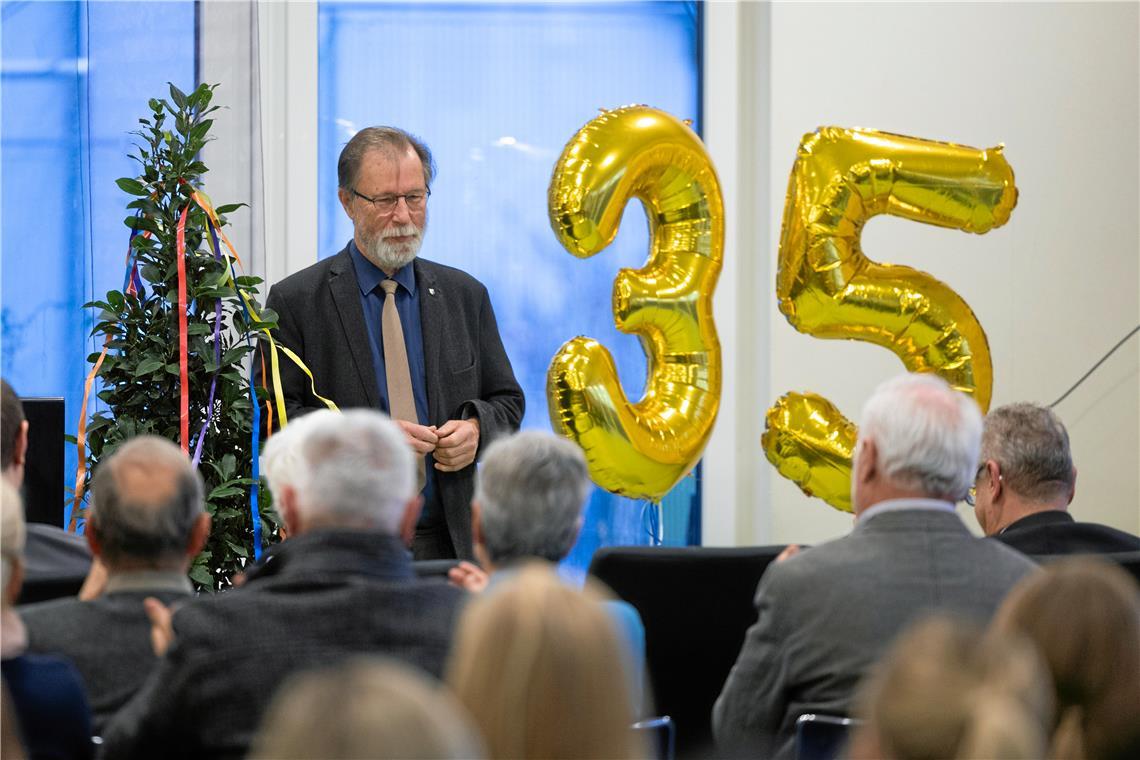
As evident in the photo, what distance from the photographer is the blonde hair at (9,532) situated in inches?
72.1

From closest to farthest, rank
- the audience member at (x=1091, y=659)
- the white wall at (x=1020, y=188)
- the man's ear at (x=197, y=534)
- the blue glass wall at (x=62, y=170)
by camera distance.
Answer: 1. the audience member at (x=1091, y=659)
2. the man's ear at (x=197, y=534)
3. the blue glass wall at (x=62, y=170)
4. the white wall at (x=1020, y=188)

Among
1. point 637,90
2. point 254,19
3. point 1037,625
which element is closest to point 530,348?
point 637,90

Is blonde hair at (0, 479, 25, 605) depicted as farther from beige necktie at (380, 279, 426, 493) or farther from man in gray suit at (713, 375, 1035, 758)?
beige necktie at (380, 279, 426, 493)

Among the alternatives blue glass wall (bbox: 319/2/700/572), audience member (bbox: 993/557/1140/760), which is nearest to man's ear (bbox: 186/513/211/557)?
audience member (bbox: 993/557/1140/760)

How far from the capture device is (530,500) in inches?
81.5

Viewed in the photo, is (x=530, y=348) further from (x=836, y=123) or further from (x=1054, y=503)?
(x=1054, y=503)

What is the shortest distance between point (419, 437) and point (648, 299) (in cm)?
Answer: 62

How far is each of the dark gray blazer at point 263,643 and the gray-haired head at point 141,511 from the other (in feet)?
0.85

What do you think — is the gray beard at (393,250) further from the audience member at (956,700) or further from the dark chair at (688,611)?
the audience member at (956,700)

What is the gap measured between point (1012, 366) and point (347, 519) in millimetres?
3195

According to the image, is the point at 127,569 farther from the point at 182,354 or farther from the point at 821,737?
the point at 182,354

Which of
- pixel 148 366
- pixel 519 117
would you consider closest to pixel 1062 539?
pixel 148 366

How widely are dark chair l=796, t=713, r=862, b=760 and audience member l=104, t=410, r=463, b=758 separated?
538 mm

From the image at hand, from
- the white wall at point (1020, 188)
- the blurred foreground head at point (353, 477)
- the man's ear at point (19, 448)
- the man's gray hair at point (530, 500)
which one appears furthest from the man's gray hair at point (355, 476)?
the white wall at point (1020, 188)
